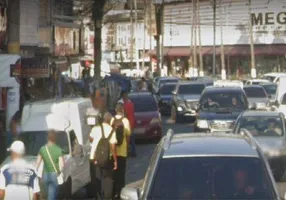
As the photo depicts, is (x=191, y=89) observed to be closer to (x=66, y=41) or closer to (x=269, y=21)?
(x=66, y=41)

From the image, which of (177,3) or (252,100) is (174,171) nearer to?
(252,100)

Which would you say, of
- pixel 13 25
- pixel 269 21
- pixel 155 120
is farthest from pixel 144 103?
pixel 269 21

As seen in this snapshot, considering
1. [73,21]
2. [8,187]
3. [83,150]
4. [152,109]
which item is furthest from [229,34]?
[8,187]

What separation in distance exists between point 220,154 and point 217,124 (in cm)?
1850

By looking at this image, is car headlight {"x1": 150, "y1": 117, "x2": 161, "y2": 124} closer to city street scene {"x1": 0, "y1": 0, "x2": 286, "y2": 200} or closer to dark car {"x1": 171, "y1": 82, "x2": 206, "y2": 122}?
city street scene {"x1": 0, "y1": 0, "x2": 286, "y2": 200}

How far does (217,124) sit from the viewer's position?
27891mm

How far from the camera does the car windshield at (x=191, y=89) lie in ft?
139

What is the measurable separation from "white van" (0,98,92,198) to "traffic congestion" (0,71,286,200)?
0.06 ft

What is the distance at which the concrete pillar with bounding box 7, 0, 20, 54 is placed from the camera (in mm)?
21922

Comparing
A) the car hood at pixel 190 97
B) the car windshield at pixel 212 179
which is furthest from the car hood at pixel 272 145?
the car hood at pixel 190 97

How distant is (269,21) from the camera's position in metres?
85.0

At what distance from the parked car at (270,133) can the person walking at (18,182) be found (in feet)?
28.8

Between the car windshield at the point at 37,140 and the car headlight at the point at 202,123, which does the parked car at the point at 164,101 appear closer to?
the car headlight at the point at 202,123

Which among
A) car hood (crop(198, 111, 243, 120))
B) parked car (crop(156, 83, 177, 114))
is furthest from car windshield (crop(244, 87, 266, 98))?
car hood (crop(198, 111, 243, 120))
